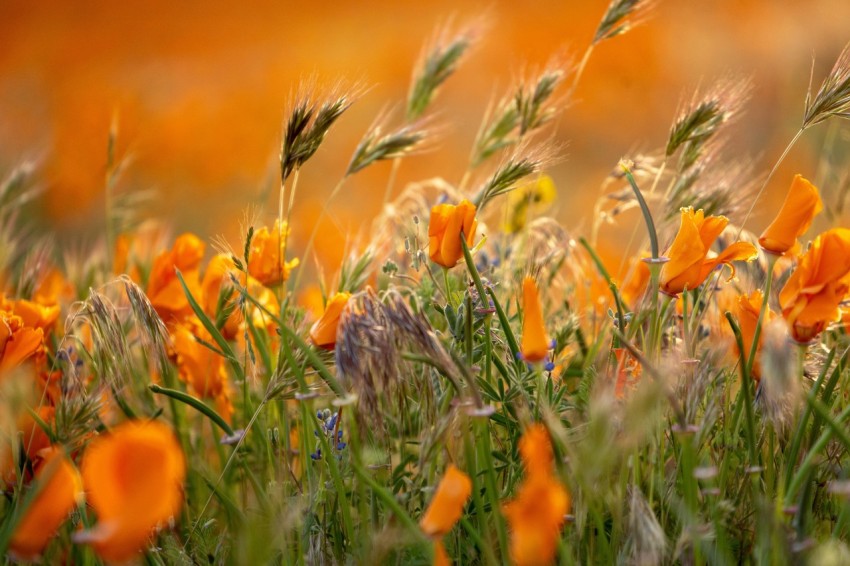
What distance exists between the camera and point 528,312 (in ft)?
2.43

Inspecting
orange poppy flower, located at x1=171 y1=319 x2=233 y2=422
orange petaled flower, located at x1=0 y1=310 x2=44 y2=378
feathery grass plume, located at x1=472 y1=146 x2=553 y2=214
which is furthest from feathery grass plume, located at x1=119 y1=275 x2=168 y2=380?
feathery grass plume, located at x1=472 y1=146 x2=553 y2=214

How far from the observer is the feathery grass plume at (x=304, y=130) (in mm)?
1054

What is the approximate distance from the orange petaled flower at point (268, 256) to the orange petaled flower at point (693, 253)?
1.59ft

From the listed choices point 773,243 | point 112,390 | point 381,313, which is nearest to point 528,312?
point 381,313

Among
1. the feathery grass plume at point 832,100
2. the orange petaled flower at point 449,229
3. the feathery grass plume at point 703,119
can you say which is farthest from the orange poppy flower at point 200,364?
the feathery grass plume at point 832,100

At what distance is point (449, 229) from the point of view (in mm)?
935

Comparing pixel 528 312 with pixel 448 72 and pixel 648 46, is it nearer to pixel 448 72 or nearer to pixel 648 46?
pixel 448 72

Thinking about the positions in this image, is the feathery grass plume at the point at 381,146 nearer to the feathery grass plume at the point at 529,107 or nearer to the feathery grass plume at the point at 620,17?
the feathery grass plume at the point at 529,107

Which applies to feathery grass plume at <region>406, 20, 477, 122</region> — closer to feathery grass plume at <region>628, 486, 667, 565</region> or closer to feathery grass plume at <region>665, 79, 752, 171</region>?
feathery grass plume at <region>665, 79, 752, 171</region>

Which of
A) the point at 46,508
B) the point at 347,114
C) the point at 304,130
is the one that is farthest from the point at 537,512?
the point at 347,114

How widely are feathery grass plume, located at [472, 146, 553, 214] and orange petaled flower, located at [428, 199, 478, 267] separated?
0.37ft

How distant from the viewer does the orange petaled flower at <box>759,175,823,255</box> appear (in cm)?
93

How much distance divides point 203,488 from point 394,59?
4.77 meters

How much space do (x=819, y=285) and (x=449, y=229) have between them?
0.37m
